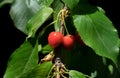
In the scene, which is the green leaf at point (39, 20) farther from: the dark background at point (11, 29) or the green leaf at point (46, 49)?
the dark background at point (11, 29)

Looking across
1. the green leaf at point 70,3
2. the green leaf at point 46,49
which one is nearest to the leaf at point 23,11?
the green leaf at point 46,49

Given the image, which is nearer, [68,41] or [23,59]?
[68,41]

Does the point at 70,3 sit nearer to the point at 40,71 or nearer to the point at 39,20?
the point at 39,20

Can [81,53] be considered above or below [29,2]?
below

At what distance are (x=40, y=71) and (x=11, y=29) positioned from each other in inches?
20.4

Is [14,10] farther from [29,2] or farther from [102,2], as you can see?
[102,2]

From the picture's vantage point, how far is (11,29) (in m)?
1.96

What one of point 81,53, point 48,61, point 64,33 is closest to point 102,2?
point 81,53

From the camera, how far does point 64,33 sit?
1.58m

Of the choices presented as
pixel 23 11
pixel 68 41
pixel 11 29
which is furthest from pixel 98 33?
pixel 11 29

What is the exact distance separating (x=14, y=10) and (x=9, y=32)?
24cm

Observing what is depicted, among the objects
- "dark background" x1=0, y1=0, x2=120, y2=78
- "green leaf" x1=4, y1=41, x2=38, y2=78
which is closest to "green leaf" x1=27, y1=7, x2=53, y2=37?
"green leaf" x1=4, y1=41, x2=38, y2=78

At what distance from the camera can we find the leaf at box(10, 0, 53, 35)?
1.72 metres

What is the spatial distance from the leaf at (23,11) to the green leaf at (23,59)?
0.16 m
